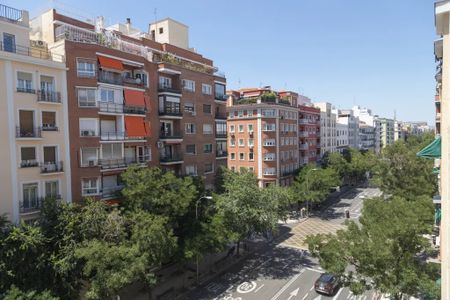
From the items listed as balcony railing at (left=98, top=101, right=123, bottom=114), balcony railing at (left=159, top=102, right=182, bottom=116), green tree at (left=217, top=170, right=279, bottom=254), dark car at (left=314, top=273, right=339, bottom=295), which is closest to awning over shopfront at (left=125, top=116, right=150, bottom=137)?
balcony railing at (left=98, top=101, right=123, bottom=114)

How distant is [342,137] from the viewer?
3809 inches

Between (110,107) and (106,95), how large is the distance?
119 centimetres

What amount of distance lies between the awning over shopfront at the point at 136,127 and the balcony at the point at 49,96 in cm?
646

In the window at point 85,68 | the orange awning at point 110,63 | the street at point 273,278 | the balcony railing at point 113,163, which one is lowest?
the street at point 273,278

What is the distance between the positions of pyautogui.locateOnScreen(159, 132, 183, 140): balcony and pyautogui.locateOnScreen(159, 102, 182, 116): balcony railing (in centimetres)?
241

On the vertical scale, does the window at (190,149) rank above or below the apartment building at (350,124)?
below

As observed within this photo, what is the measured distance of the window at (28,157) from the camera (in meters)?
24.8

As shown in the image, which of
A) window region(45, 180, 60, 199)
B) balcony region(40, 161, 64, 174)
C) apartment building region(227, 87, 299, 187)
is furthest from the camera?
apartment building region(227, 87, 299, 187)

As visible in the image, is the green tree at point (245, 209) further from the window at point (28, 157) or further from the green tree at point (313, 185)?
the green tree at point (313, 185)

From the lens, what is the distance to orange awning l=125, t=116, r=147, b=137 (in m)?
31.2

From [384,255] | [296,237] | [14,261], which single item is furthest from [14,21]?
[296,237]

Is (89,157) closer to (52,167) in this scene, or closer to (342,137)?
(52,167)

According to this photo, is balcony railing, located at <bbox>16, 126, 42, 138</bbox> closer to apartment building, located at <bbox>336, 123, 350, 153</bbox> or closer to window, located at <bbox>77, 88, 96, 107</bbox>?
window, located at <bbox>77, 88, 96, 107</bbox>

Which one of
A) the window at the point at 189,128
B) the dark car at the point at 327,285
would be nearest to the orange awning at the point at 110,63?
the window at the point at 189,128
